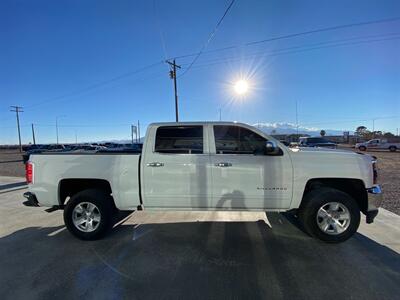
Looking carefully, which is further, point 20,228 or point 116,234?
point 20,228

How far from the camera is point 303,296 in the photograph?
2.74 metres

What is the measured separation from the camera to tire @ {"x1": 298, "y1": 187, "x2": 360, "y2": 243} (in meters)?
3.92

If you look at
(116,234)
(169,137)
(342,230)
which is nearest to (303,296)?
(342,230)

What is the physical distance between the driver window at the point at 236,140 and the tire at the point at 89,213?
7.14 ft

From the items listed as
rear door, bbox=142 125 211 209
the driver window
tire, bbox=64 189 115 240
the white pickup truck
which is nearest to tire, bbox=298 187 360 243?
the white pickup truck

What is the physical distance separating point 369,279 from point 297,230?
1628 millimetres

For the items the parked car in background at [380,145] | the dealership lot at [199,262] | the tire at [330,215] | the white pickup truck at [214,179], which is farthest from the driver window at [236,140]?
the parked car in background at [380,145]

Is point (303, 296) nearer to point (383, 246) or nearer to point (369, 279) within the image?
point (369, 279)

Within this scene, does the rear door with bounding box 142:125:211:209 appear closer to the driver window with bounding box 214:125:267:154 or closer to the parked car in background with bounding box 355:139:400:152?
the driver window with bounding box 214:125:267:154

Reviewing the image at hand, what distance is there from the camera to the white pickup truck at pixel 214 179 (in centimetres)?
398

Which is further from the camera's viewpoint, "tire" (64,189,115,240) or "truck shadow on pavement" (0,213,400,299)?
"tire" (64,189,115,240)

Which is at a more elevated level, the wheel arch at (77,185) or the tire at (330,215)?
the wheel arch at (77,185)

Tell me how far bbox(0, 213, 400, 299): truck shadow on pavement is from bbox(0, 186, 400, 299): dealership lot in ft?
0.04

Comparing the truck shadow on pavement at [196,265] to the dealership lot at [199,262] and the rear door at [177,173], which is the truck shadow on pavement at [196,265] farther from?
the rear door at [177,173]
